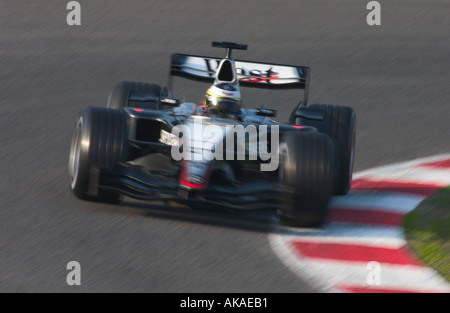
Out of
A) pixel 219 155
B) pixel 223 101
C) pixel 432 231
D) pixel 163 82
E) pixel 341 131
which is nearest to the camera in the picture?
pixel 432 231

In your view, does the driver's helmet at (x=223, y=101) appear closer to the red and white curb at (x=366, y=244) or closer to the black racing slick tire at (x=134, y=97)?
the black racing slick tire at (x=134, y=97)

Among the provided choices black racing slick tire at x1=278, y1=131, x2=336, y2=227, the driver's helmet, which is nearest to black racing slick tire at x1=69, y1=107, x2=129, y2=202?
the driver's helmet

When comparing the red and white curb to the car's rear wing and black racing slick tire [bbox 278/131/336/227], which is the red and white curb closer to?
black racing slick tire [bbox 278/131/336/227]

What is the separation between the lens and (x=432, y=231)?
25.6 ft

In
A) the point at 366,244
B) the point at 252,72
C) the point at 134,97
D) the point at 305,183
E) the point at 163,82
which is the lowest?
the point at 366,244

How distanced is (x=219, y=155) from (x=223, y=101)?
89 centimetres

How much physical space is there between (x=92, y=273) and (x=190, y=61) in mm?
3657

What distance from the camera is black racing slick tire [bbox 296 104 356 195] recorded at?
29.5 ft

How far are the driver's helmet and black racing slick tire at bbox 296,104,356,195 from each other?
0.67 meters

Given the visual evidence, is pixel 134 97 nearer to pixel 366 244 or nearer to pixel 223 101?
pixel 223 101

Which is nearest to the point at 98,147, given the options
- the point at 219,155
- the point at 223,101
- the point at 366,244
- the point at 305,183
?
the point at 219,155

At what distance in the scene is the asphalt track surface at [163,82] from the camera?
6.75 m

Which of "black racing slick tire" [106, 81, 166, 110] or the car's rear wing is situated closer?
the car's rear wing

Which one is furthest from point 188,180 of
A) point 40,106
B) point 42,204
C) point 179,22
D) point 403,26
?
point 403,26
